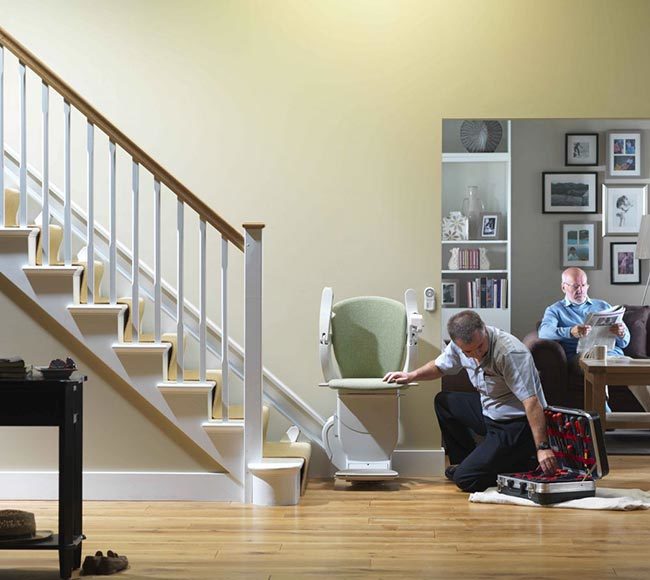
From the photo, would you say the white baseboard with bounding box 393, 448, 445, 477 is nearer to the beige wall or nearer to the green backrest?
the beige wall

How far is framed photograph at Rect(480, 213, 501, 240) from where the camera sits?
9203mm

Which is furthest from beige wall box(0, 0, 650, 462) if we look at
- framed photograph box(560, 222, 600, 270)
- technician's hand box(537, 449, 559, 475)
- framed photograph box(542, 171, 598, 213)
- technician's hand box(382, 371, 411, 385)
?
framed photograph box(560, 222, 600, 270)

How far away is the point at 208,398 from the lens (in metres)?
5.21

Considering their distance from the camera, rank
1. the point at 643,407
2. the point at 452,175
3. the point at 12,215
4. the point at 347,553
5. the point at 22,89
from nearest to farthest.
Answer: the point at 347,553, the point at 22,89, the point at 12,215, the point at 643,407, the point at 452,175

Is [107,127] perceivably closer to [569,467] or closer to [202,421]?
[202,421]

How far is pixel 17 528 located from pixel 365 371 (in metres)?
2.57

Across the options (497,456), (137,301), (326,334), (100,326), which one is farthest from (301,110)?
(497,456)

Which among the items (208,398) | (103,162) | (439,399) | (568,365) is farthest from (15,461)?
(568,365)

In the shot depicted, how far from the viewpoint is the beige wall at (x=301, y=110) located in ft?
19.9

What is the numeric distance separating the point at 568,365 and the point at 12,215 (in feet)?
12.4

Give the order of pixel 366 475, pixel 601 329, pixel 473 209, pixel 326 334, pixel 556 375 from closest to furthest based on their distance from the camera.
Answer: pixel 366 475, pixel 326 334, pixel 601 329, pixel 556 375, pixel 473 209

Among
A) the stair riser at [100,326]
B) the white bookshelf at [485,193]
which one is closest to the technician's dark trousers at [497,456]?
the stair riser at [100,326]

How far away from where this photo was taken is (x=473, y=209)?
9.17 m

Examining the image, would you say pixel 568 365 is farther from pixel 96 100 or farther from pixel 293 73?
pixel 96 100
